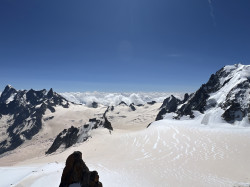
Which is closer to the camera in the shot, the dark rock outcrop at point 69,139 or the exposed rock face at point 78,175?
the exposed rock face at point 78,175

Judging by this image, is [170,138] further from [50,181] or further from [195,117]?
[195,117]

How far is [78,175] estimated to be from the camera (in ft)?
47.2

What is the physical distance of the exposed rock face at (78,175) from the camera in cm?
1406

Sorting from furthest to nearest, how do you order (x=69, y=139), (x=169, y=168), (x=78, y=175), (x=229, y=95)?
(x=69, y=139) < (x=229, y=95) < (x=169, y=168) < (x=78, y=175)

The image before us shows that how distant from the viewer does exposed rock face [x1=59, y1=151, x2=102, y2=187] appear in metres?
14.1

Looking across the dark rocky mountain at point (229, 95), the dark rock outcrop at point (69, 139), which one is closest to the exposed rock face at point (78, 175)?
the dark rocky mountain at point (229, 95)

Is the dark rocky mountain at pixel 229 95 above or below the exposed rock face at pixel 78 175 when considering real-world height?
above

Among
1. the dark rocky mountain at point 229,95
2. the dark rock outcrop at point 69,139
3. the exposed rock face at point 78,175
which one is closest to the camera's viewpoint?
the exposed rock face at point 78,175

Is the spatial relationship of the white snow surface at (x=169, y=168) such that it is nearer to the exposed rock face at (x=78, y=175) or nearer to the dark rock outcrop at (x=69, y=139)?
the exposed rock face at (x=78, y=175)

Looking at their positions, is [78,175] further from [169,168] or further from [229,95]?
[229,95]

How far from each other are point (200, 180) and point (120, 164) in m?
9.73

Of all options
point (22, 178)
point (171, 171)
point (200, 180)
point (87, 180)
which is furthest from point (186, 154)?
point (22, 178)

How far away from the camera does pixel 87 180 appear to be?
46.1 ft

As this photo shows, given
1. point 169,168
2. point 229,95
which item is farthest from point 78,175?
point 229,95
